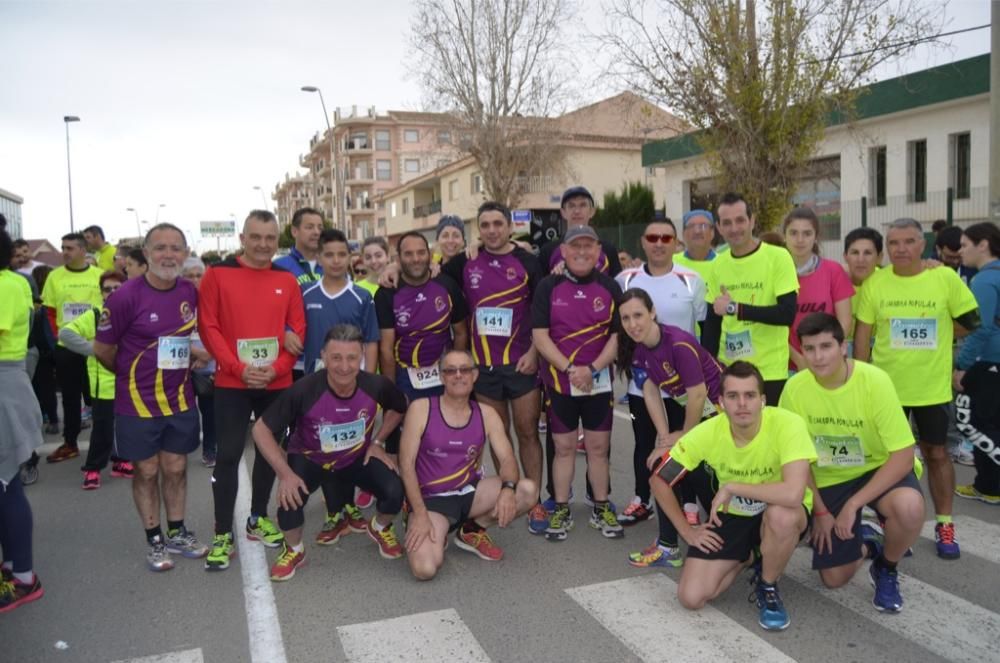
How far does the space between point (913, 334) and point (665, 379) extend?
1625 mm

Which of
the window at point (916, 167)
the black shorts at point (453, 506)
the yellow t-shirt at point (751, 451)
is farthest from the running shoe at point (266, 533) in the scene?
the window at point (916, 167)

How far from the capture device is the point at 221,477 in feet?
15.8

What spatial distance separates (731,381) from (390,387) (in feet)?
7.21

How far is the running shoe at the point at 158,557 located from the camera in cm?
465

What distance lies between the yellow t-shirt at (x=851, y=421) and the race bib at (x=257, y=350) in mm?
3159

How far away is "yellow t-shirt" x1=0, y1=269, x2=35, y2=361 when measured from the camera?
13.5 ft

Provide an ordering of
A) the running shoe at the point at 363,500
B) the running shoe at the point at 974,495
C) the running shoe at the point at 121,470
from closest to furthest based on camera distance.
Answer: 1. the running shoe at the point at 974,495
2. the running shoe at the point at 363,500
3. the running shoe at the point at 121,470

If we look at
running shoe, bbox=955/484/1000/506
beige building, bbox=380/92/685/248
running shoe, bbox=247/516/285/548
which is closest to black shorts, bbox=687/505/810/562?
running shoe, bbox=955/484/1000/506

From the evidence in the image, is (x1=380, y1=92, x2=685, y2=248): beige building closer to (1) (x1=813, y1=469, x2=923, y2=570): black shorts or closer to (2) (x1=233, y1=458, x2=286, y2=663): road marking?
(2) (x1=233, y1=458, x2=286, y2=663): road marking

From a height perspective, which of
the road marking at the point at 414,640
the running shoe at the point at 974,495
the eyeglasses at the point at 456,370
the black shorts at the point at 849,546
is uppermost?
the eyeglasses at the point at 456,370

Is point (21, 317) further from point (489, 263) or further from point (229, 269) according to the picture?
point (489, 263)

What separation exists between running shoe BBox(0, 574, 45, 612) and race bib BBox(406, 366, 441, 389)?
2588 millimetres

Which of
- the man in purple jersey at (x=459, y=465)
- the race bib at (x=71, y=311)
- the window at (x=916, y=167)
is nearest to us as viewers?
the man in purple jersey at (x=459, y=465)

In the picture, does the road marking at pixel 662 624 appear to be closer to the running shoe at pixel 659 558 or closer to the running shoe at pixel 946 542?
the running shoe at pixel 659 558
